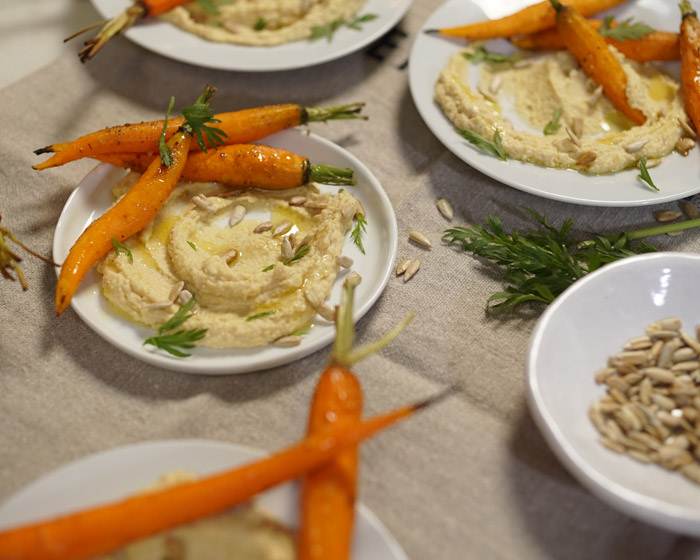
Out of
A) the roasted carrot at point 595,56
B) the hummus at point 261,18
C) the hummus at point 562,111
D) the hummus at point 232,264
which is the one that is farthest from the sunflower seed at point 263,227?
the roasted carrot at point 595,56

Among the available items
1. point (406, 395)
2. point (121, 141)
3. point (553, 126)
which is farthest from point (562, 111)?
point (121, 141)

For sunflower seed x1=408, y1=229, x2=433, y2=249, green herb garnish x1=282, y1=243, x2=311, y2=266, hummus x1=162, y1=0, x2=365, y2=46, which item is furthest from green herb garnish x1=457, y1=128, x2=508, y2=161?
hummus x1=162, y1=0, x2=365, y2=46

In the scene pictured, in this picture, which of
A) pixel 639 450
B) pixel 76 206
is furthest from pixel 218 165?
pixel 639 450

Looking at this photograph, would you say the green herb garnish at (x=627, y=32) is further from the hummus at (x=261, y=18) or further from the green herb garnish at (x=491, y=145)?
the hummus at (x=261, y=18)

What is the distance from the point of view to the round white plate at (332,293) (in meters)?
1.90

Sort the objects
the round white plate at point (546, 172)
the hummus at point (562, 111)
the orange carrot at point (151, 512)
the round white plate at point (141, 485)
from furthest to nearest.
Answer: the hummus at point (562, 111) < the round white plate at point (546, 172) < the round white plate at point (141, 485) < the orange carrot at point (151, 512)

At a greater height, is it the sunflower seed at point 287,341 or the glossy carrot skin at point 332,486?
the glossy carrot skin at point 332,486

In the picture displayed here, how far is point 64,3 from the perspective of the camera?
323 cm

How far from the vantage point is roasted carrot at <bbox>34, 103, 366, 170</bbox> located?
2230 millimetres

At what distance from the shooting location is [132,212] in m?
2.11

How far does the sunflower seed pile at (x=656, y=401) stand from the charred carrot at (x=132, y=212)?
1335 millimetres

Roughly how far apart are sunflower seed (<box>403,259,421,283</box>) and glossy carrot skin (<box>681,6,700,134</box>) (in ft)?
3.66

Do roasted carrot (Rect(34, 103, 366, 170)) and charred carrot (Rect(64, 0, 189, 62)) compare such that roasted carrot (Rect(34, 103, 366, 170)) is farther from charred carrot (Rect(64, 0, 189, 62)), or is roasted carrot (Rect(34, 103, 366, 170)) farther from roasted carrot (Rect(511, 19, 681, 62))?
roasted carrot (Rect(511, 19, 681, 62))

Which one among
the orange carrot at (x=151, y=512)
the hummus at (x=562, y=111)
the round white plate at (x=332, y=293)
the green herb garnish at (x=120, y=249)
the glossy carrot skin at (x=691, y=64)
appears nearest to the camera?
the orange carrot at (x=151, y=512)
